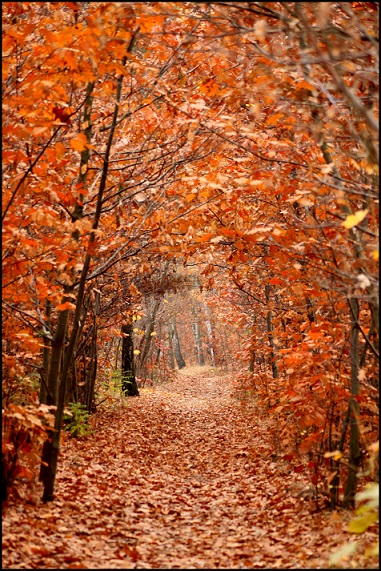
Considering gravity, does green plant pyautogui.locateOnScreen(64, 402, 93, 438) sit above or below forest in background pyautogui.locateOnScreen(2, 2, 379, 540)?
below

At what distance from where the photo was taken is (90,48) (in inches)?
168

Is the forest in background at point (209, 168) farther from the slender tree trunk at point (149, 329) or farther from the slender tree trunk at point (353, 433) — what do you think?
the slender tree trunk at point (149, 329)

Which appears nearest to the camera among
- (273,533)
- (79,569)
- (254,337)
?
(79,569)

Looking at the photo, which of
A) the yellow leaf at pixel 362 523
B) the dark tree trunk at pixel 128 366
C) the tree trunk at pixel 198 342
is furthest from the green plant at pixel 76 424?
the tree trunk at pixel 198 342

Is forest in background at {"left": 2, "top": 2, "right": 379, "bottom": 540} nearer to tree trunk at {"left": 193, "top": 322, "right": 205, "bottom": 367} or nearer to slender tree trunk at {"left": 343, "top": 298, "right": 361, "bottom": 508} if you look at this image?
slender tree trunk at {"left": 343, "top": 298, "right": 361, "bottom": 508}

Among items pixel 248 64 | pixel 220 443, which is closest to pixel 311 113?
pixel 248 64

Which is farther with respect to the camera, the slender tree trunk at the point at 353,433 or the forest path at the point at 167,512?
the slender tree trunk at the point at 353,433

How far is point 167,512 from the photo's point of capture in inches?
218

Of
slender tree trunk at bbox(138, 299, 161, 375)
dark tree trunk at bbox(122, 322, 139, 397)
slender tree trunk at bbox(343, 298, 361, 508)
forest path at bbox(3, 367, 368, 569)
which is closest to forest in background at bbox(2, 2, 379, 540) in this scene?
slender tree trunk at bbox(343, 298, 361, 508)

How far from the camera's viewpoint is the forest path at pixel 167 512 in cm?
406

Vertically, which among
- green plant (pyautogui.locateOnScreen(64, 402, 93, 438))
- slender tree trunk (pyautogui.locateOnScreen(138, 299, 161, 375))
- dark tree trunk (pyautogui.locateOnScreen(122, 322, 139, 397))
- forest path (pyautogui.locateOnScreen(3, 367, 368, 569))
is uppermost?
slender tree trunk (pyautogui.locateOnScreen(138, 299, 161, 375))

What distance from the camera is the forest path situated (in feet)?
13.3

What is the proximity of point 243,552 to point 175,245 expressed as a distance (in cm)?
385

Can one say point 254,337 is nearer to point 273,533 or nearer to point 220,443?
point 220,443
